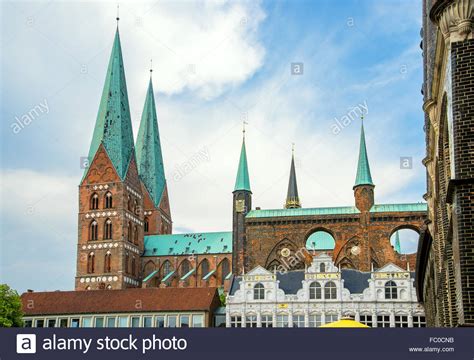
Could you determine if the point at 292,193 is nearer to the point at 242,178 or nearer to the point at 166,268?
the point at 166,268

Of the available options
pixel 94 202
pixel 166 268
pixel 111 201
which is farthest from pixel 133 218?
pixel 166 268

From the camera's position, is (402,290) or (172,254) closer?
(402,290)

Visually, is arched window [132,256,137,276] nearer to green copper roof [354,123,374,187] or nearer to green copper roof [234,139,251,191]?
green copper roof [234,139,251,191]

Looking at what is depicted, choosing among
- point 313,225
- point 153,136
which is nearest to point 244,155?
point 313,225

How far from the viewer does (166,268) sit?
9394 cm

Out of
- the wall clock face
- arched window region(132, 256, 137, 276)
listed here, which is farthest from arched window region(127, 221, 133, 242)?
the wall clock face

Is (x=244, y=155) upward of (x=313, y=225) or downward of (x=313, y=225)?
upward

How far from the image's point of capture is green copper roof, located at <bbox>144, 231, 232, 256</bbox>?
310ft

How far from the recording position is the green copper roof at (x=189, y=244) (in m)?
94.4

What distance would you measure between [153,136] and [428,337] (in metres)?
98.6

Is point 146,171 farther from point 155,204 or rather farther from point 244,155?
point 244,155

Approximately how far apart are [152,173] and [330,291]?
187 feet

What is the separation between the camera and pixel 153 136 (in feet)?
353

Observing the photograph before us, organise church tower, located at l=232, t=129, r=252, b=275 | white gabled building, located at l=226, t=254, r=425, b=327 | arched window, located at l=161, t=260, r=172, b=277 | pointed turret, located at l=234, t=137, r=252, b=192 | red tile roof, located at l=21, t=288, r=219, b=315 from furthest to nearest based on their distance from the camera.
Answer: arched window, located at l=161, t=260, r=172, b=277, pointed turret, located at l=234, t=137, r=252, b=192, church tower, located at l=232, t=129, r=252, b=275, red tile roof, located at l=21, t=288, r=219, b=315, white gabled building, located at l=226, t=254, r=425, b=327
